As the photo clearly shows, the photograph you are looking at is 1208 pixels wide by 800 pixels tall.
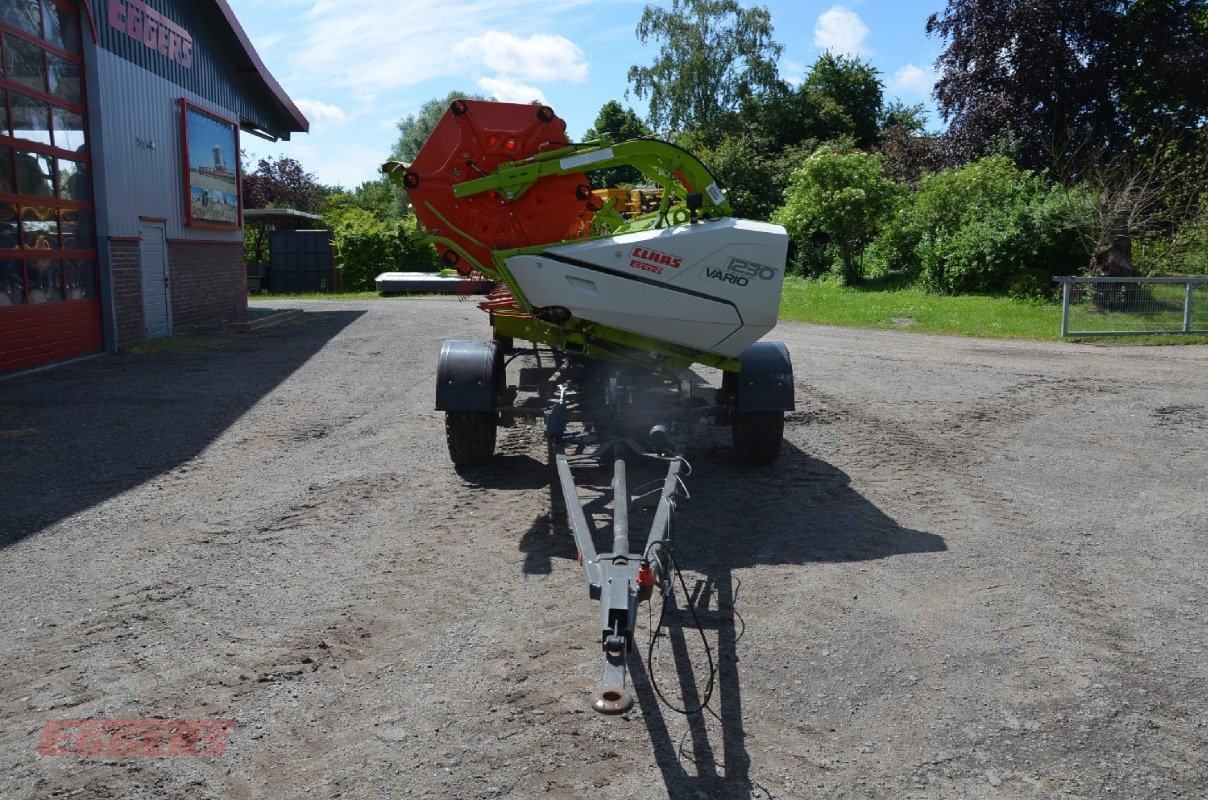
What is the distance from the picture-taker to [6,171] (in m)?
12.9

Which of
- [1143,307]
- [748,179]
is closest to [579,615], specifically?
[1143,307]

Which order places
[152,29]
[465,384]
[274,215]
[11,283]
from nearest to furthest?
[465,384]
[11,283]
[152,29]
[274,215]

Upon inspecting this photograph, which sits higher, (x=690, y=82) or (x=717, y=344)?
(x=690, y=82)

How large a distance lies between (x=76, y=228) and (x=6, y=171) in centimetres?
209

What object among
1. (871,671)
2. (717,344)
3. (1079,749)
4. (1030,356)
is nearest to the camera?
(1079,749)

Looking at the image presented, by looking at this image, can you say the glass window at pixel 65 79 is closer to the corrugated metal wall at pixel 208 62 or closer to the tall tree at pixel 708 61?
the corrugated metal wall at pixel 208 62

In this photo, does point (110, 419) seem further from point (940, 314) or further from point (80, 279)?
point (940, 314)

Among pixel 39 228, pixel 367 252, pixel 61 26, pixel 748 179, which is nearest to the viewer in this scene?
pixel 39 228

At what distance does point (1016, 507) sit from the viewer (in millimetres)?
6871

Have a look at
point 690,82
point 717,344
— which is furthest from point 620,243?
point 690,82

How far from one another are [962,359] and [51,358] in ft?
42.5

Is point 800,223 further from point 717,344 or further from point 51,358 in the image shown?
point 717,344

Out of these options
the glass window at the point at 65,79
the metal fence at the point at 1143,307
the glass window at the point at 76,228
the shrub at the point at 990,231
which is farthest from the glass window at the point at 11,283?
the shrub at the point at 990,231

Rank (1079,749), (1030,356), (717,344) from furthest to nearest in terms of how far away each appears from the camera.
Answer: (1030,356)
(717,344)
(1079,749)
